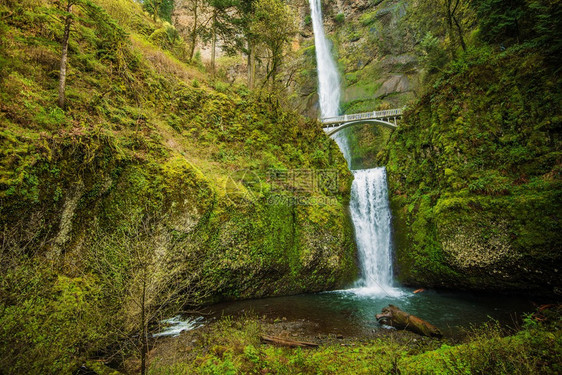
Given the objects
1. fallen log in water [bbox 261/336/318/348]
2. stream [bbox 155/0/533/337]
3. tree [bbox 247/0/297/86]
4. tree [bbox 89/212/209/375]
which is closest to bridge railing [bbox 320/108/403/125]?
stream [bbox 155/0/533/337]

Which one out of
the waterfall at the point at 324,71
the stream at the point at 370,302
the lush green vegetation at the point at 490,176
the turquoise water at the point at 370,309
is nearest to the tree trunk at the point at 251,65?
the stream at the point at 370,302

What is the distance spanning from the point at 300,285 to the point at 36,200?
31.3 ft

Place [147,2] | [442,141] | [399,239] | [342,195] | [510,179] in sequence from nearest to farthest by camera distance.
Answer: [510,179] → [442,141] → [399,239] → [342,195] → [147,2]

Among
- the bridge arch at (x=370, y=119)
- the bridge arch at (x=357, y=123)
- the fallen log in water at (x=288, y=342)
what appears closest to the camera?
the fallen log in water at (x=288, y=342)

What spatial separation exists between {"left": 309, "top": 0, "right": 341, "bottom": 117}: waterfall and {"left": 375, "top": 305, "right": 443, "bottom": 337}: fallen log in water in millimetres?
28189

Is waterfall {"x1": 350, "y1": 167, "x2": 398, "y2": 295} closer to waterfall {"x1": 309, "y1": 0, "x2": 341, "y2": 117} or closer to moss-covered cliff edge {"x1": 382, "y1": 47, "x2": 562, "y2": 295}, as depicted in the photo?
moss-covered cliff edge {"x1": 382, "y1": 47, "x2": 562, "y2": 295}

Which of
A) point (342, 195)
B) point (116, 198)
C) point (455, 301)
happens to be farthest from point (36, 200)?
point (455, 301)

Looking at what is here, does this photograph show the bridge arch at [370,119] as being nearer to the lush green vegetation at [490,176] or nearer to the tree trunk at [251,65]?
the tree trunk at [251,65]

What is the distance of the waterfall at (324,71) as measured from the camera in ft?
109

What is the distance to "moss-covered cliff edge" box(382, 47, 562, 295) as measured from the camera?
8656 mm

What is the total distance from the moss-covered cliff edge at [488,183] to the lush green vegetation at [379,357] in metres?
3.35

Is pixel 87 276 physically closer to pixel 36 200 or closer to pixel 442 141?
pixel 36 200

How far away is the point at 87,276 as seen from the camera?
5684 millimetres

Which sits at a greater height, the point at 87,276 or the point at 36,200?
the point at 36,200
